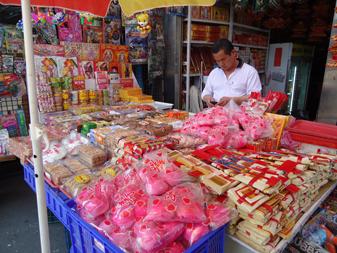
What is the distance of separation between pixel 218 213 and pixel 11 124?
3.74m

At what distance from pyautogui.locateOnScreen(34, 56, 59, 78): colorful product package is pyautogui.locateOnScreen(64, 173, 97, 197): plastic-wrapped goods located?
2.42 meters

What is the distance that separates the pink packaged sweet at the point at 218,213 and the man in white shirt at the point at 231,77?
1705 millimetres

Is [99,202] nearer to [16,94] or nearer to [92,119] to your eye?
[92,119]

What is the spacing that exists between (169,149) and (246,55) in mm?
5389

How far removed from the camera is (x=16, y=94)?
354 cm

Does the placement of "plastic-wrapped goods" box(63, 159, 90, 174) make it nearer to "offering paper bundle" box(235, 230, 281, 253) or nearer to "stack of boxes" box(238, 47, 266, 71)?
"offering paper bundle" box(235, 230, 281, 253)

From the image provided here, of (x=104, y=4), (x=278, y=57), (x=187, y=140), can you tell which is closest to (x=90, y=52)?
(x=104, y=4)

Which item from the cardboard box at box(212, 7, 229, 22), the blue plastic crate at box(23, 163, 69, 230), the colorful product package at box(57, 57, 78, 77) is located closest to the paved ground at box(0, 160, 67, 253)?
the blue plastic crate at box(23, 163, 69, 230)

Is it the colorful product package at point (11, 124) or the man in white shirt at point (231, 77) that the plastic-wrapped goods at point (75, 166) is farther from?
the colorful product package at point (11, 124)

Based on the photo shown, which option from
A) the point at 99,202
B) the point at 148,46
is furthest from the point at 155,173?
the point at 148,46

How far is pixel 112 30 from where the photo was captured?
4.41 meters

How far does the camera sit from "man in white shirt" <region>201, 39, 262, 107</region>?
9.13 ft

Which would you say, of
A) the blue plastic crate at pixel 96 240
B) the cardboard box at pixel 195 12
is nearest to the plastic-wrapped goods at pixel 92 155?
the blue plastic crate at pixel 96 240

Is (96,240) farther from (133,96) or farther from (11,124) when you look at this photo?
(11,124)
